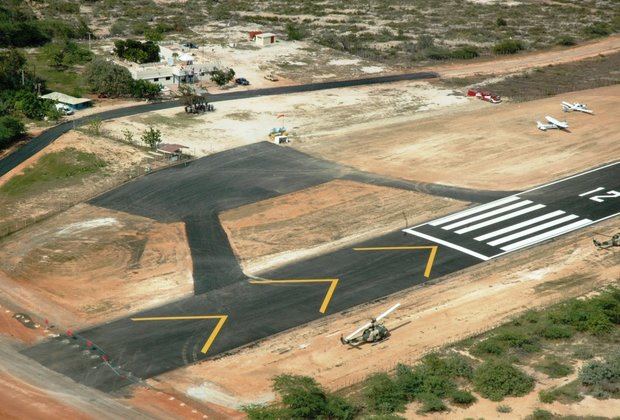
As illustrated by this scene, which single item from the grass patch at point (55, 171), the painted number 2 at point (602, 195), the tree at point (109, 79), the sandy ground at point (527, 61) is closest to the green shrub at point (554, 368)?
the painted number 2 at point (602, 195)

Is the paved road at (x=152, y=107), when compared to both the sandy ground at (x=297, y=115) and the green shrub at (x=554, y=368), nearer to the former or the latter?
the sandy ground at (x=297, y=115)

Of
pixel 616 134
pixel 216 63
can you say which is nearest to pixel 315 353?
pixel 616 134

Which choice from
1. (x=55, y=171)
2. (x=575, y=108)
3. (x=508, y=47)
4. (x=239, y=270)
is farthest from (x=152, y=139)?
(x=508, y=47)

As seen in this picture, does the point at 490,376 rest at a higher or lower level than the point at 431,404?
higher

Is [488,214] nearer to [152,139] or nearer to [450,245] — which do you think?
[450,245]

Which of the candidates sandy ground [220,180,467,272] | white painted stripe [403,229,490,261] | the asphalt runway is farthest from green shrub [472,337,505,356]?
sandy ground [220,180,467,272]
